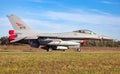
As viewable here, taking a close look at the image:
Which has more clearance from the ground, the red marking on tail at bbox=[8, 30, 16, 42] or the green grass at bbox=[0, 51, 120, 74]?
the red marking on tail at bbox=[8, 30, 16, 42]

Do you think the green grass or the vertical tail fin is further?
the vertical tail fin

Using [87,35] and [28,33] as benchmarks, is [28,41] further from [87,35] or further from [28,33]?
[87,35]

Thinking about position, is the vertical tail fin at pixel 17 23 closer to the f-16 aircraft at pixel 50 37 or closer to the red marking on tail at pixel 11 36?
the f-16 aircraft at pixel 50 37

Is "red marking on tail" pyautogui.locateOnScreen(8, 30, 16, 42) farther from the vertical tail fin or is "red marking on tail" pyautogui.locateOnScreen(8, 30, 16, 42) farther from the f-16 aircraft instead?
the vertical tail fin

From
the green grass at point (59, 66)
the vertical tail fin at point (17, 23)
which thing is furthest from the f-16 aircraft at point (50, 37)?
the green grass at point (59, 66)

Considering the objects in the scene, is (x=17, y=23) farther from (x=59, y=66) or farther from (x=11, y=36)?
(x=59, y=66)

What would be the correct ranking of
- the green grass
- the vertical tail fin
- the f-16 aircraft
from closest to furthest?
1. the green grass
2. the f-16 aircraft
3. the vertical tail fin

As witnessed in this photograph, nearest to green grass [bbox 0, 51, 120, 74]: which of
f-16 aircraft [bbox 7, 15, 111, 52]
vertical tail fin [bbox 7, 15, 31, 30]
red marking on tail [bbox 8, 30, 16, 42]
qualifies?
f-16 aircraft [bbox 7, 15, 111, 52]

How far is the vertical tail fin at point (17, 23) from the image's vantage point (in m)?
38.8

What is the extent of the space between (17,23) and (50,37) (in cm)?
531

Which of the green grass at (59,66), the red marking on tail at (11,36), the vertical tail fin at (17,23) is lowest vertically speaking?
the green grass at (59,66)

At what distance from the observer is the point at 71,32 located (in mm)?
38406

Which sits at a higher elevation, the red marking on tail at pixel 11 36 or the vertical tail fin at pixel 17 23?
the vertical tail fin at pixel 17 23

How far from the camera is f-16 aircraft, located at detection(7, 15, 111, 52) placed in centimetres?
3766
